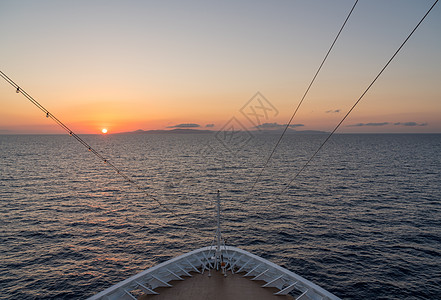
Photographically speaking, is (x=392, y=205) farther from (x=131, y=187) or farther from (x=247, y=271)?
(x=131, y=187)

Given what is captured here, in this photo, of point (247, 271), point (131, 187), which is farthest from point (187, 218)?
point (131, 187)

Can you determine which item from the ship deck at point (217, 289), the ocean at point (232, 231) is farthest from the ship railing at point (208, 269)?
the ocean at point (232, 231)

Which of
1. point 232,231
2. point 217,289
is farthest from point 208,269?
point 232,231

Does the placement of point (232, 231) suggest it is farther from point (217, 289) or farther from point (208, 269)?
point (217, 289)

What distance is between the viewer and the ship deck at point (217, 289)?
15.9 meters

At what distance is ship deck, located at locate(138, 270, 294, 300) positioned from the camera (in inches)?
627

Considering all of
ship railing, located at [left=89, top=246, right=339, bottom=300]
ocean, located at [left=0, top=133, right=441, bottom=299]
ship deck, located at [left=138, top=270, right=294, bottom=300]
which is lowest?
ocean, located at [left=0, top=133, right=441, bottom=299]

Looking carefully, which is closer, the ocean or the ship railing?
the ship railing

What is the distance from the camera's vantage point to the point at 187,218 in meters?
41.8

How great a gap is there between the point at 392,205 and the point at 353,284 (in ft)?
94.6

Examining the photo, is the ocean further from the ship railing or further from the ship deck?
the ship deck

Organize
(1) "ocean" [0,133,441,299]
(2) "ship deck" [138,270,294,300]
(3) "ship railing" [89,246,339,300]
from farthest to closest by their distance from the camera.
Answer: (1) "ocean" [0,133,441,299]
(2) "ship deck" [138,270,294,300]
(3) "ship railing" [89,246,339,300]

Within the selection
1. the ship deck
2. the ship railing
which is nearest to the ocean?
the ship railing

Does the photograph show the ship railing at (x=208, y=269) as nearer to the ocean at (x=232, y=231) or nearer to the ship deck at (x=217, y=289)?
the ship deck at (x=217, y=289)
